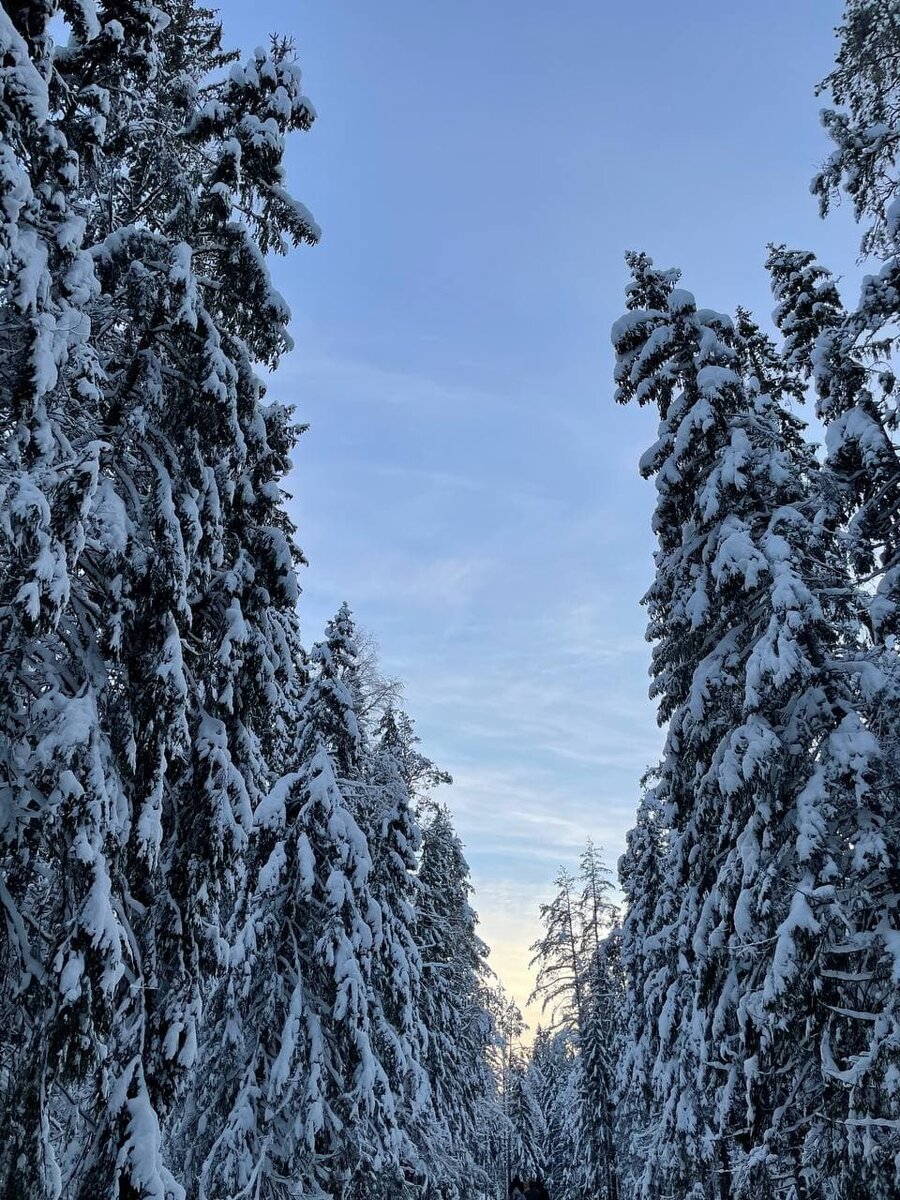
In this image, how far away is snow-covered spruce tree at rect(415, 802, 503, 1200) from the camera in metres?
21.1

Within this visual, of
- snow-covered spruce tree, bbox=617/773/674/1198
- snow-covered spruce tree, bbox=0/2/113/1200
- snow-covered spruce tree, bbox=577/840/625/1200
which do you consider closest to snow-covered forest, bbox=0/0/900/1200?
snow-covered spruce tree, bbox=0/2/113/1200

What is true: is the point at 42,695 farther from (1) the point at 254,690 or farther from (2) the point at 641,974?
(2) the point at 641,974

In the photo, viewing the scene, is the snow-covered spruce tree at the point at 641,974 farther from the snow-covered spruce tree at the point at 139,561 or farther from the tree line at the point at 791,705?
the snow-covered spruce tree at the point at 139,561

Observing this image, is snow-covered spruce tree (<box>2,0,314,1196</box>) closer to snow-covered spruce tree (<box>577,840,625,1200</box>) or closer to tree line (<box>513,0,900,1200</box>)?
tree line (<box>513,0,900,1200</box>)

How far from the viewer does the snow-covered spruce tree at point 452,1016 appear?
69.3ft

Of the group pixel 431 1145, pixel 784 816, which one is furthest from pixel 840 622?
pixel 431 1145

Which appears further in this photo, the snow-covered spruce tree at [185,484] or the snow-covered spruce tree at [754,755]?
the snow-covered spruce tree at [754,755]

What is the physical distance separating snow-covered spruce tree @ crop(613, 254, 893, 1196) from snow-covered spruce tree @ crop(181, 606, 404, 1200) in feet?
16.4

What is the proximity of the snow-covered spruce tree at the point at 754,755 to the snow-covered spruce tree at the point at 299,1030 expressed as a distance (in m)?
5.01

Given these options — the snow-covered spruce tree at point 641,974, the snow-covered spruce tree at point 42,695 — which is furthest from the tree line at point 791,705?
the snow-covered spruce tree at point 42,695

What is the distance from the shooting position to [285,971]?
494 inches

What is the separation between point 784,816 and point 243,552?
7.40 m

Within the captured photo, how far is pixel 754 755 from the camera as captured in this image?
9680 mm

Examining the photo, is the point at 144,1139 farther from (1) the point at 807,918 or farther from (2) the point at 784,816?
(2) the point at 784,816
